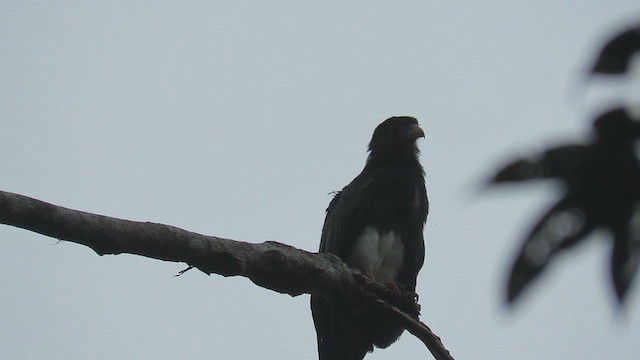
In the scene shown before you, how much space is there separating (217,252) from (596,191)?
12.2ft

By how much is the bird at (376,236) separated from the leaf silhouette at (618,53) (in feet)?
18.3

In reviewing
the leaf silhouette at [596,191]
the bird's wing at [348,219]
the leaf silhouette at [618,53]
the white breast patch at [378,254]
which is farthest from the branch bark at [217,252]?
the leaf silhouette at [618,53]

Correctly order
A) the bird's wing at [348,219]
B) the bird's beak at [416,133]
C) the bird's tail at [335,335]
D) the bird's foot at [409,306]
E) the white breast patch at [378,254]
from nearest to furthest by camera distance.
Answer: the bird's foot at [409,306] < the bird's tail at [335,335] < the white breast patch at [378,254] < the bird's wing at [348,219] < the bird's beak at [416,133]

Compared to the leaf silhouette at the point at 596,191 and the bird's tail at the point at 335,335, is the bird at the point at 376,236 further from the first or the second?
the leaf silhouette at the point at 596,191

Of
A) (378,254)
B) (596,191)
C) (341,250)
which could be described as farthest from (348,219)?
(596,191)

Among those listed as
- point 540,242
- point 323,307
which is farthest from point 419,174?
point 540,242

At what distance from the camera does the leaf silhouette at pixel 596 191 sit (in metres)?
1.54

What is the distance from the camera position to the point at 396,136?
28.3 ft

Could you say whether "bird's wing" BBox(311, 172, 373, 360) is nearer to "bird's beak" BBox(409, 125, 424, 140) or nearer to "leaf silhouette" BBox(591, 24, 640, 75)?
"bird's beak" BBox(409, 125, 424, 140)

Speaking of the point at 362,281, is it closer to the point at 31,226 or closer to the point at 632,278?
the point at 31,226

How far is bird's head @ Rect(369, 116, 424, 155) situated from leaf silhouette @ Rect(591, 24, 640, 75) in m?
6.94

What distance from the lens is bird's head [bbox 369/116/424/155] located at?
8531 millimetres

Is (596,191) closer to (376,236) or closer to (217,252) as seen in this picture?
(217,252)

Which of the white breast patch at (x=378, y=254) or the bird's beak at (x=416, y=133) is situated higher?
the bird's beak at (x=416, y=133)
